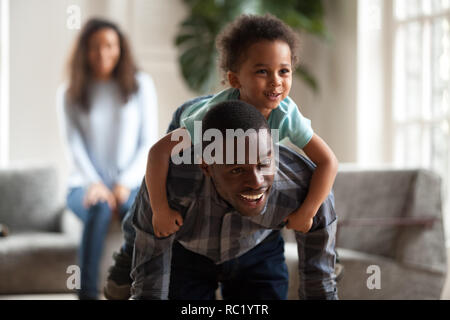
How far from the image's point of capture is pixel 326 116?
9.76 ft

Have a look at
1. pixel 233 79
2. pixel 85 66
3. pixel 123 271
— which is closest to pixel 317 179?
pixel 233 79

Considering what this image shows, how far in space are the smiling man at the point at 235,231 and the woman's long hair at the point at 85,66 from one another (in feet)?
3.60

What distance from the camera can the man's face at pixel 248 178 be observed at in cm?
70

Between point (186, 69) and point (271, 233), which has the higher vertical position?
point (186, 69)

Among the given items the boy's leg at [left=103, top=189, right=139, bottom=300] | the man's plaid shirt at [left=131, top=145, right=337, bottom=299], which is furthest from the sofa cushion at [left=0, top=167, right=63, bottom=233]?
the man's plaid shirt at [left=131, top=145, right=337, bottom=299]

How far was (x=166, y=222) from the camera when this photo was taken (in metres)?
0.81

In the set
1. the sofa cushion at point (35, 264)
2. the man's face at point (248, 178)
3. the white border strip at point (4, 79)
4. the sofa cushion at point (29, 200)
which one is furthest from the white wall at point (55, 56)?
the man's face at point (248, 178)

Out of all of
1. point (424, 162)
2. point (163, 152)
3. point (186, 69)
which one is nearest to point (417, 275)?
point (424, 162)

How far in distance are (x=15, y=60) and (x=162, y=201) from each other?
8.95ft

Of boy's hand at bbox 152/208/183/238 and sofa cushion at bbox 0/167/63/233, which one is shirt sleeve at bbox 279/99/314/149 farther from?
sofa cushion at bbox 0/167/63/233

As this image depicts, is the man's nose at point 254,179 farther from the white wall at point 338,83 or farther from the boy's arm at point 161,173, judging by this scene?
the white wall at point 338,83

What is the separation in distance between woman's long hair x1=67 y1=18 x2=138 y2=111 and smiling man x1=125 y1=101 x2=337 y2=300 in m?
1.10

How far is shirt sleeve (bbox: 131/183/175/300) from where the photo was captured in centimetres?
84

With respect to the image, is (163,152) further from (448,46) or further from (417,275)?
(448,46)
